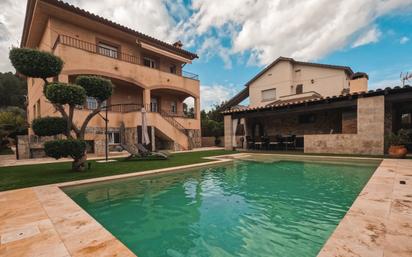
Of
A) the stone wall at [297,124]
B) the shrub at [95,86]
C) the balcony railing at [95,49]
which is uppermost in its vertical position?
the balcony railing at [95,49]

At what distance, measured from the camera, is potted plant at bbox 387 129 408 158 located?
31.3 ft

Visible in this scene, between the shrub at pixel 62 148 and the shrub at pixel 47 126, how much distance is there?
1.47 ft

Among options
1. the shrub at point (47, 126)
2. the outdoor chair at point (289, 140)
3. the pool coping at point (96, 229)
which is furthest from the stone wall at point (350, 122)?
the shrub at point (47, 126)

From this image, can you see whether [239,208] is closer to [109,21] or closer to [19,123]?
[109,21]

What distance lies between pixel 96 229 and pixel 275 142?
1508cm

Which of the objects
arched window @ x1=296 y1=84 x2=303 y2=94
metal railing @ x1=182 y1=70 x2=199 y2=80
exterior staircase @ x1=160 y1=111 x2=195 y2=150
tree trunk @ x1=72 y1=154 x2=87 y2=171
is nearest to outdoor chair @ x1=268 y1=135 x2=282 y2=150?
exterior staircase @ x1=160 y1=111 x2=195 y2=150

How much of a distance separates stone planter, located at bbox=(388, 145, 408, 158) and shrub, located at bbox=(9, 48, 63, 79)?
48.0 ft

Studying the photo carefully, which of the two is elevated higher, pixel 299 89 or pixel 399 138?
pixel 299 89

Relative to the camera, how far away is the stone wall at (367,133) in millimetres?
10898

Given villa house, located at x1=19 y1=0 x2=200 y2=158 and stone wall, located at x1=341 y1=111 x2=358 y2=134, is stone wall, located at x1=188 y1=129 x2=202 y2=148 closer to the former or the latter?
villa house, located at x1=19 y1=0 x2=200 y2=158

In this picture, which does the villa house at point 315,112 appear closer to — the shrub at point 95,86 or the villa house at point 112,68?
the villa house at point 112,68

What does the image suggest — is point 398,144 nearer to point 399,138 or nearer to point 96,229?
point 399,138

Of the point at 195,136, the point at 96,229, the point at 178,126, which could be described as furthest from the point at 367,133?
the point at 195,136

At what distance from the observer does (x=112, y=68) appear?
51.0ft
